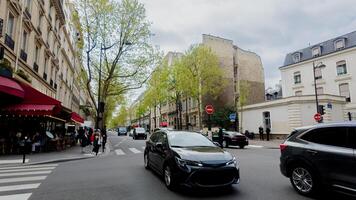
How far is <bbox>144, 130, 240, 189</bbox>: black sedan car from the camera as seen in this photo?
18.5ft

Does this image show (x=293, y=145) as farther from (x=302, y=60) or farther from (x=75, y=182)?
(x=302, y=60)

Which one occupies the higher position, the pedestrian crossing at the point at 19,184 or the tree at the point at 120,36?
the tree at the point at 120,36

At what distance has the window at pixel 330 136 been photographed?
5.23m

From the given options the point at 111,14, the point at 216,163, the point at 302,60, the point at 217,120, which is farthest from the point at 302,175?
the point at 302,60

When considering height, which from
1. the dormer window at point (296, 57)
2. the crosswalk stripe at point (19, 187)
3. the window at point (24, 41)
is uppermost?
the dormer window at point (296, 57)

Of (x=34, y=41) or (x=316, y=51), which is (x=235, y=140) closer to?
(x=34, y=41)

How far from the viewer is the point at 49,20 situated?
902 inches

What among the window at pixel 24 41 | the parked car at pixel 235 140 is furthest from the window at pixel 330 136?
the window at pixel 24 41

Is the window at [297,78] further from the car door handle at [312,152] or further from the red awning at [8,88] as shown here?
the red awning at [8,88]

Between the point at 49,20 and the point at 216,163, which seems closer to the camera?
the point at 216,163

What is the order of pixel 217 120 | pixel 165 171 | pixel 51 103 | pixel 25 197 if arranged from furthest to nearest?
pixel 217 120
pixel 51 103
pixel 165 171
pixel 25 197

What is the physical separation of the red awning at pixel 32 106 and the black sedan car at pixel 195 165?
9.35 metres

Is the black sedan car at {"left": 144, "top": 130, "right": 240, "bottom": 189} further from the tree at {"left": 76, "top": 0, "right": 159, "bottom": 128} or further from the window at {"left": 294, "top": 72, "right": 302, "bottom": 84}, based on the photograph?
the window at {"left": 294, "top": 72, "right": 302, "bottom": 84}

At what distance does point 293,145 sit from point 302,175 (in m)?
0.74
